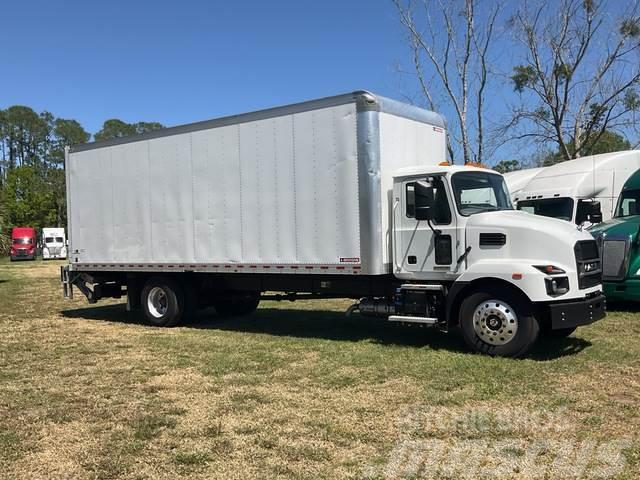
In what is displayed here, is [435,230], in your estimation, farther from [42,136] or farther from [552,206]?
[42,136]

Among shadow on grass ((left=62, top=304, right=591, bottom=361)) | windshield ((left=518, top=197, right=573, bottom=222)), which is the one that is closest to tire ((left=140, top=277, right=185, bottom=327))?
shadow on grass ((left=62, top=304, right=591, bottom=361))

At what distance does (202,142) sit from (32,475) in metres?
6.91

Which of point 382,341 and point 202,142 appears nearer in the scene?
point 382,341

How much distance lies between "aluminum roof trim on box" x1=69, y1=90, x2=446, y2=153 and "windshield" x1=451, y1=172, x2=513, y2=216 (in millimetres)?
1415

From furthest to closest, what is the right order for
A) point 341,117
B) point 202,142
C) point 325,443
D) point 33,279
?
point 33,279
point 202,142
point 341,117
point 325,443

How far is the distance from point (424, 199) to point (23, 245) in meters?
50.0

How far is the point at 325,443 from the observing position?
4.92m

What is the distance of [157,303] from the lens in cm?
1166

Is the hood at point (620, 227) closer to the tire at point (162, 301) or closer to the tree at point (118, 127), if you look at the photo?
the tire at point (162, 301)

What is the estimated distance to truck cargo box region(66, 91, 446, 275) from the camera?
862 cm

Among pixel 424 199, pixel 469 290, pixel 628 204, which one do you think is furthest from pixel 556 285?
pixel 628 204

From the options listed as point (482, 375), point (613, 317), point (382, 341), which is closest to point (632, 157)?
point (613, 317)

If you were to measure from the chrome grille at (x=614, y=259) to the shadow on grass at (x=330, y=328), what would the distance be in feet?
9.06

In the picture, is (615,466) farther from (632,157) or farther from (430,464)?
(632,157)
